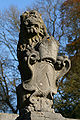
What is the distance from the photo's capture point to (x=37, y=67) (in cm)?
474

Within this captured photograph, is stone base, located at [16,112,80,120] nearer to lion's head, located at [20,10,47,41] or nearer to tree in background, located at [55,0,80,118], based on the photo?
lion's head, located at [20,10,47,41]

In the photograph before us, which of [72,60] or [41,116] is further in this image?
[72,60]

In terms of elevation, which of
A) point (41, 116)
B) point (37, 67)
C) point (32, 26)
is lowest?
point (41, 116)

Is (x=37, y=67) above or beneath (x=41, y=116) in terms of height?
above

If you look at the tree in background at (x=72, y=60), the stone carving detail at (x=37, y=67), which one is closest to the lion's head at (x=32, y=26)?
the stone carving detail at (x=37, y=67)

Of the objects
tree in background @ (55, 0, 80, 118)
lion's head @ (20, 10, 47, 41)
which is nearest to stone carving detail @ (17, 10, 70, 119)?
lion's head @ (20, 10, 47, 41)

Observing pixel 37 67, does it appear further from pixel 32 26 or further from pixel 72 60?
pixel 72 60

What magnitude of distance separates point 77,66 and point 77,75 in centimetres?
122

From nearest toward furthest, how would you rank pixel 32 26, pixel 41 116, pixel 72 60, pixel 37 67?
pixel 41 116 → pixel 37 67 → pixel 32 26 → pixel 72 60

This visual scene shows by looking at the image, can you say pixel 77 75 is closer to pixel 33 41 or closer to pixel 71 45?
pixel 71 45

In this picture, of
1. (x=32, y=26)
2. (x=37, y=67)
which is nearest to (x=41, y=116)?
(x=37, y=67)

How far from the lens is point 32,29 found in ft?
16.3

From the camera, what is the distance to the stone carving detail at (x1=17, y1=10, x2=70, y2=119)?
14.8 ft

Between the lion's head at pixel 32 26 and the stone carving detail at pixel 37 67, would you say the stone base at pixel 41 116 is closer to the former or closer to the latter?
the stone carving detail at pixel 37 67
